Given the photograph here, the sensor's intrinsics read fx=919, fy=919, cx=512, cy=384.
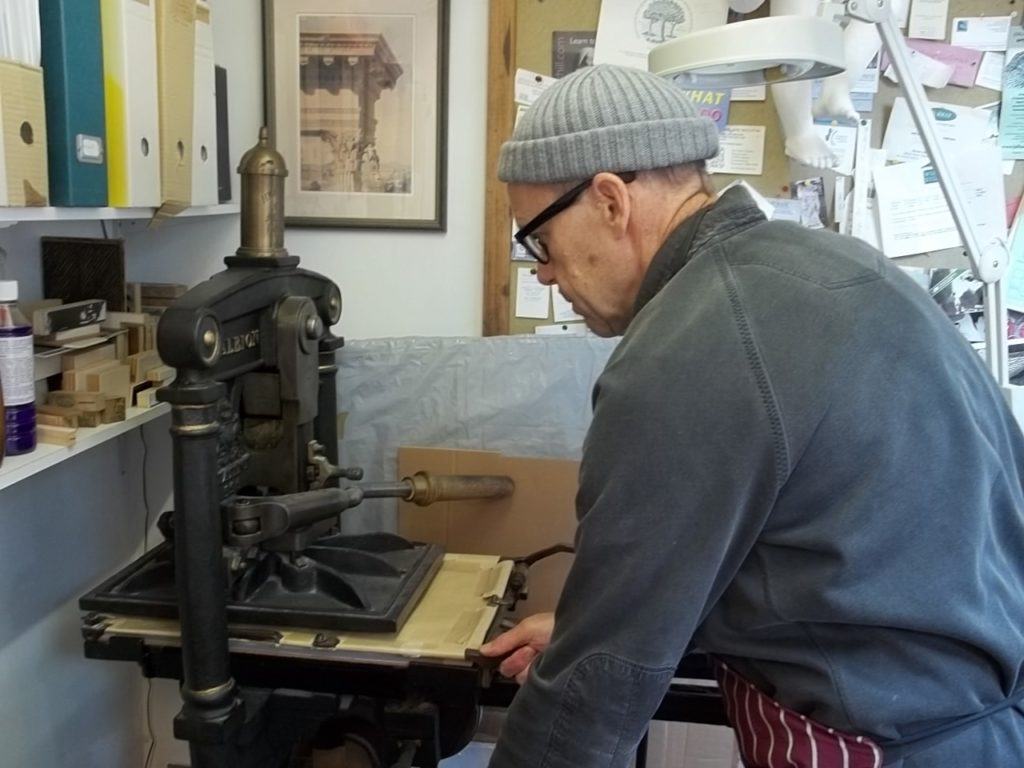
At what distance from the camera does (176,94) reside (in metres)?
1.50

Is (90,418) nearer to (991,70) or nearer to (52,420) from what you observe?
(52,420)

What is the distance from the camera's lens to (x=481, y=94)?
5.97ft

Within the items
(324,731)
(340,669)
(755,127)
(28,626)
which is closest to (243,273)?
(340,669)

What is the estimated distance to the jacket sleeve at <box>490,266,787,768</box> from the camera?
0.80 m

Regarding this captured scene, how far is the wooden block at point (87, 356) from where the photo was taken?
4.79ft

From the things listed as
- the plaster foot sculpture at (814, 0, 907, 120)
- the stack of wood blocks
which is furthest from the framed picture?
the plaster foot sculpture at (814, 0, 907, 120)

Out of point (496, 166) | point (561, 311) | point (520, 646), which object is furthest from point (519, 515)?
point (496, 166)

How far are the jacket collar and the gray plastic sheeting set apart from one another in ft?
2.63

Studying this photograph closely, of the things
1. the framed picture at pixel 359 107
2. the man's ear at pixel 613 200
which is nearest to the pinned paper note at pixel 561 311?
the framed picture at pixel 359 107

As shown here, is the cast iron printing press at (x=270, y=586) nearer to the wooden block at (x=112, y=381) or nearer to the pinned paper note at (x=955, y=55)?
the wooden block at (x=112, y=381)

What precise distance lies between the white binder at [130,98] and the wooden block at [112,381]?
0.28 m

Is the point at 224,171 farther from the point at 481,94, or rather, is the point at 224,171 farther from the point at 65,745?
the point at 65,745

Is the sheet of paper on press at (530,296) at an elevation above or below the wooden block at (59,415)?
above

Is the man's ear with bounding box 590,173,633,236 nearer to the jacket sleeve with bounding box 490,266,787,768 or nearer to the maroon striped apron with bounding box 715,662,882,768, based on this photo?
the jacket sleeve with bounding box 490,266,787,768
